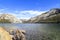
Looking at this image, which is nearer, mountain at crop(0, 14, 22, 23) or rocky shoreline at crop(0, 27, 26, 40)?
rocky shoreline at crop(0, 27, 26, 40)

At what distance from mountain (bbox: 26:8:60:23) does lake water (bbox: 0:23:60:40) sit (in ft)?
0.51

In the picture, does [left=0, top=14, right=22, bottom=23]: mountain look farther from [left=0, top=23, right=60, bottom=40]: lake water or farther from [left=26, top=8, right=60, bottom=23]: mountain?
[left=26, top=8, right=60, bottom=23]: mountain

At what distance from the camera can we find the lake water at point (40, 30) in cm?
393

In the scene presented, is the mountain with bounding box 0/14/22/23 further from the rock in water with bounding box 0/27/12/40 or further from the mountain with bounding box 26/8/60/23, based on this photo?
the mountain with bounding box 26/8/60/23

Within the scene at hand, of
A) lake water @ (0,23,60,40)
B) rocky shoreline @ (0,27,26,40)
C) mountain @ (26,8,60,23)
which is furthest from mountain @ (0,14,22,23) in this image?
mountain @ (26,8,60,23)

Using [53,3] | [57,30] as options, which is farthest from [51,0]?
[57,30]

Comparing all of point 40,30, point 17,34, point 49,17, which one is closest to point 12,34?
point 17,34

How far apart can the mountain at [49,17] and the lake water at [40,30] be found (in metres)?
0.15

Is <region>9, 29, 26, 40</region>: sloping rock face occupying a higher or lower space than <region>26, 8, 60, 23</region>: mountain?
lower

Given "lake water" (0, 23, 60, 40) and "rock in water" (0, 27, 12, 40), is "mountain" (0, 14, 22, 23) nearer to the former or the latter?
"lake water" (0, 23, 60, 40)

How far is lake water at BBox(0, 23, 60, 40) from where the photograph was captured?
12.9ft

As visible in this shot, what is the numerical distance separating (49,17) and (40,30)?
0.50m

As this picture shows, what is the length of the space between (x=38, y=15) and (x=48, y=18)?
33 centimetres

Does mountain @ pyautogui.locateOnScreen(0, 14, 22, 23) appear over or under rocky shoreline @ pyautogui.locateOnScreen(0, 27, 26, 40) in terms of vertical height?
over
